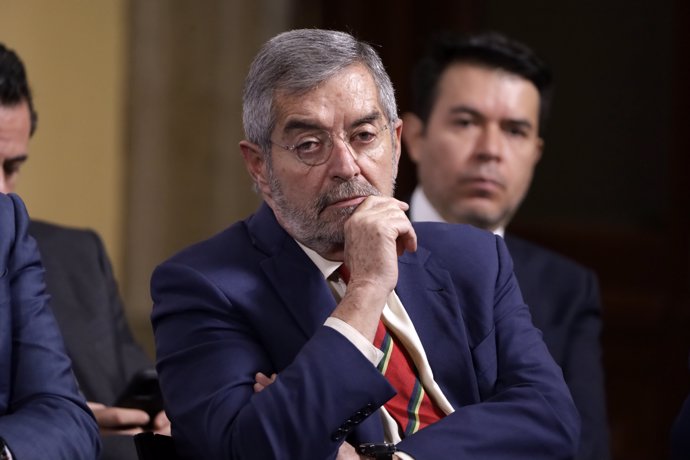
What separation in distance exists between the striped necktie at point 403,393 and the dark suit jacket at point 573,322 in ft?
3.13

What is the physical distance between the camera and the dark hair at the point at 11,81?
300cm

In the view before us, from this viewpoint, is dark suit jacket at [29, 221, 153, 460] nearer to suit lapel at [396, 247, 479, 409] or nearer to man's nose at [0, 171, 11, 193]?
man's nose at [0, 171, 11, 193]

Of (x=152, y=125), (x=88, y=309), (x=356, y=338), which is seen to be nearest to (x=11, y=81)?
(x=88, y=309)

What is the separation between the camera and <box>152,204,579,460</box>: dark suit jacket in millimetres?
2180

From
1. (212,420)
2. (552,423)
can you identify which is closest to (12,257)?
(212,420)

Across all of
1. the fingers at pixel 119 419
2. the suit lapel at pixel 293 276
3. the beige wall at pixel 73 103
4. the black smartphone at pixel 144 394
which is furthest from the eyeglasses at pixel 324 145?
the beige wall at pixel 73 103

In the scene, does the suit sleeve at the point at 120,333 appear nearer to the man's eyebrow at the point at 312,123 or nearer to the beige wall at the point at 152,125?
the man's eyebrow at the point at 312,123

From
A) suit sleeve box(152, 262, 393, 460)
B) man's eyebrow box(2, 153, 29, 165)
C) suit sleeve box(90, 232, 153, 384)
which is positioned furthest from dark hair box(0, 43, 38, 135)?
suit sleeve box(152, 262, 393, 460)

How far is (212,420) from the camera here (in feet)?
7.30

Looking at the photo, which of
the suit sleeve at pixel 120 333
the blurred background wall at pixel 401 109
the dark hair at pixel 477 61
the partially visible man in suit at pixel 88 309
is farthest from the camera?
the blurred background wall at pixel 401 109

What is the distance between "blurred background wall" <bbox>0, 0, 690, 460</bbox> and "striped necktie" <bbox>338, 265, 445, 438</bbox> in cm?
277

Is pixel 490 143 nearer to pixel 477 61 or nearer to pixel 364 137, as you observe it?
pixel 477 61

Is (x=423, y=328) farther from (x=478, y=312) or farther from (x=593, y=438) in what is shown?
(x=593, y=438)

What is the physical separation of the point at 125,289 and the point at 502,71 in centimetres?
222
